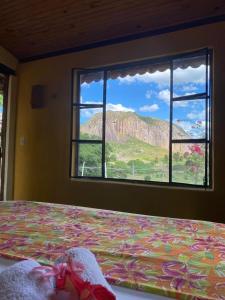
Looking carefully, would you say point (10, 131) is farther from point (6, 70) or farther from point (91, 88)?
point (91, 88)

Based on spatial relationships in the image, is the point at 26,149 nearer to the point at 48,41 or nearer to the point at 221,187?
the point at 48,41

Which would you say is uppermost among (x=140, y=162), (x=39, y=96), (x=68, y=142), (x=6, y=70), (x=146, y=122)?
(x=6, y=70)

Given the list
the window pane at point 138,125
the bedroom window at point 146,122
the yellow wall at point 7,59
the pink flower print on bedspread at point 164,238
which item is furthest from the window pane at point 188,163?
the yellow wall at point 7,59

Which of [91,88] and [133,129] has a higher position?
[91,88]

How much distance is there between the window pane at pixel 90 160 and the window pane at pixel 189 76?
44.8 inches

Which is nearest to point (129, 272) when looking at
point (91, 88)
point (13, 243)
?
point (13, 243)

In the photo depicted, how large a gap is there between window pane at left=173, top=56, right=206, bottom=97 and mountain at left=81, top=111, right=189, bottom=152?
0.38 m

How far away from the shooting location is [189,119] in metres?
3.01

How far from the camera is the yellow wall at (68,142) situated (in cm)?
282

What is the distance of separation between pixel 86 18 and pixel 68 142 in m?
1.44

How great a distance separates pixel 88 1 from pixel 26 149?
2067 mm

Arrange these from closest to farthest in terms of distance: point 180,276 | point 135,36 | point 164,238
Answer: point 180,276 → point 164,238 → point 135,36

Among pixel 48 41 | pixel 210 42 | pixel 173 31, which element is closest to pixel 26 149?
pixel 48 41

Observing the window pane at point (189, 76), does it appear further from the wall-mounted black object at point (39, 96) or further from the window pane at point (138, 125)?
the wall-mounted black object at point (39, 96)
